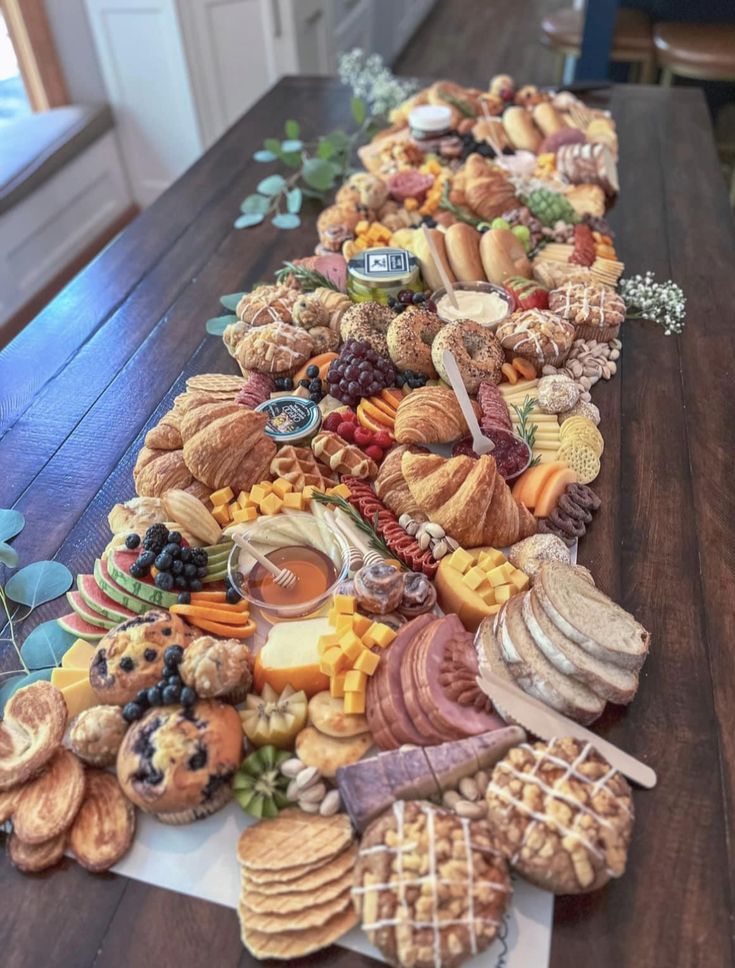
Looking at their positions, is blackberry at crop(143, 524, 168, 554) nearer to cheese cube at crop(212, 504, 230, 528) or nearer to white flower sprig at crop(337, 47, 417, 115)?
cheese cube at crop(212, 504, 230, 528)

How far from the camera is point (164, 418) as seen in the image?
1787mm

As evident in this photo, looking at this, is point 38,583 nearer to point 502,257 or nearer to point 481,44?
point 502,257

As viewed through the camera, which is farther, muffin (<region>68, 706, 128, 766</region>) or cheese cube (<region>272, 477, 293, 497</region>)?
cheese cube (<region>272, 477, 293, 497</region>)

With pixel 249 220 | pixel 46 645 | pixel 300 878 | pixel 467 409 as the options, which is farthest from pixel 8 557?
pixel 249 220

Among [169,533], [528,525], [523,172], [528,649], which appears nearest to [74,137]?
[523,172]

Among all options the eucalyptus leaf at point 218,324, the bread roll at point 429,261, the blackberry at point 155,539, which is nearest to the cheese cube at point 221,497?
the blackberry at point 155,539

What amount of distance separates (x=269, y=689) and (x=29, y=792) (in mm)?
400

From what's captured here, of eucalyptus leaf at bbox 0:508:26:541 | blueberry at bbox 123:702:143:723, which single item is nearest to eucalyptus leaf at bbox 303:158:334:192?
eucalyptus leaf at bbox 0:508:26:541

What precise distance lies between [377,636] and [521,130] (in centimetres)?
238

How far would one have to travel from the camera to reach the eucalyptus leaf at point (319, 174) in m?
2.76

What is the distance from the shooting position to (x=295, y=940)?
105cm

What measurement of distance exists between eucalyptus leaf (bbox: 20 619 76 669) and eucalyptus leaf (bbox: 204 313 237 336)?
1032mm

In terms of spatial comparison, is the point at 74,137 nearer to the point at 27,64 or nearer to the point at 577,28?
the point at 27,64

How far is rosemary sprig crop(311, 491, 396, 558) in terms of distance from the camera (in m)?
1.52
